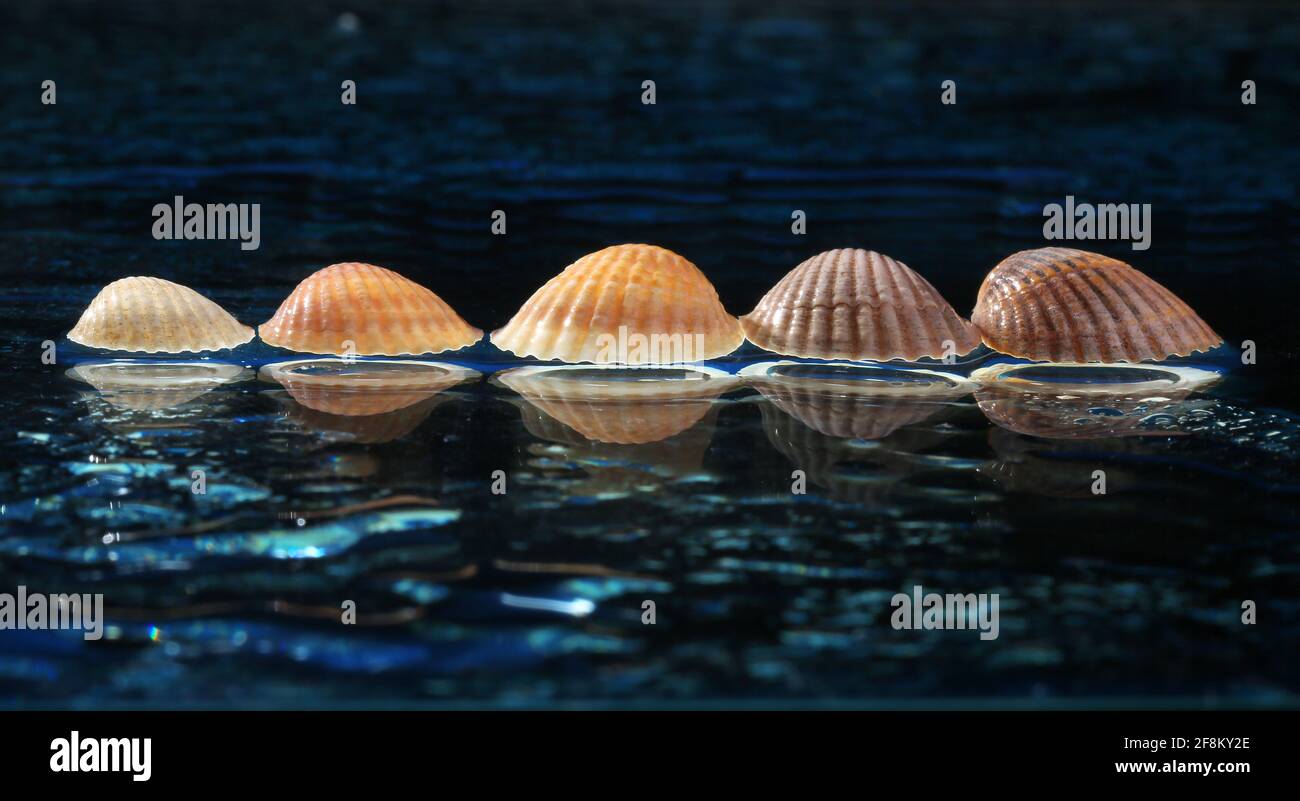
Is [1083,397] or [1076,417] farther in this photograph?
[1083,397]

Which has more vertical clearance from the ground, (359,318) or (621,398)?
(359,318)

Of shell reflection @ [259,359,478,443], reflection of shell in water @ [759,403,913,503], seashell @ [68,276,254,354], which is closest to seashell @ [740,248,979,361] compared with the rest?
reflection of shell in water @ [759,403,913,503]

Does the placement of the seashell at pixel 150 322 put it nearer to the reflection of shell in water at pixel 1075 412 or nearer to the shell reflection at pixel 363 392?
the shell reflection at pixel 363 392

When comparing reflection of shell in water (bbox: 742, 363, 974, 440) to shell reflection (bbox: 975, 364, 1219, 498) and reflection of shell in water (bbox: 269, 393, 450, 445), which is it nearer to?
shell reflection (bbox: 975, 364, 1219, 498)

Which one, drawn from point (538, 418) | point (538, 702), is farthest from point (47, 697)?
point (538, 418)

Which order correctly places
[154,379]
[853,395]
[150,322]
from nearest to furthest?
1. [853,395]
2. [154,379]
3. [150,322]

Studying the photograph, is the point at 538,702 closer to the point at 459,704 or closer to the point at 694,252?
the point at 459,704

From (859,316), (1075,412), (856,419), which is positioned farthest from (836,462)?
(859,316)

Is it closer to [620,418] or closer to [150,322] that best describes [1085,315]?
[620,418]
